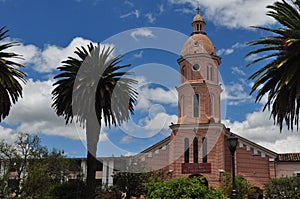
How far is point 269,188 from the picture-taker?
44062mm

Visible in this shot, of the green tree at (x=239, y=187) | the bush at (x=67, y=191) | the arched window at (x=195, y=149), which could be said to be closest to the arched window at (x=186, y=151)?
the arched window at (x=195, y=149)

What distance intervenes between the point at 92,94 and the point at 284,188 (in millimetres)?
25377

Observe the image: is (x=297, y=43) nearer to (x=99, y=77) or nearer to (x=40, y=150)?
(x=99, y=77)

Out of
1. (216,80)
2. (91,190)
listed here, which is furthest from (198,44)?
(91,190)

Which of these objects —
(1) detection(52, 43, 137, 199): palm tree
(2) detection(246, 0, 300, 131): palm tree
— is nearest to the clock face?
(1) detection(52, 43, 137, 199): palm tree

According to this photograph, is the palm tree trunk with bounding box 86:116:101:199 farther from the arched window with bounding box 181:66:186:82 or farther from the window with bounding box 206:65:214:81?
the arched window with bounding box 181:66:186:82

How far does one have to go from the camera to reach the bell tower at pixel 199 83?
168ft

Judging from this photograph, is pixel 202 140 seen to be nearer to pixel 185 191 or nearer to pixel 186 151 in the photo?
pixel 186 151

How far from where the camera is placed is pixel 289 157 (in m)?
50.8

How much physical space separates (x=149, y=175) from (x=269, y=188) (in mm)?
12933

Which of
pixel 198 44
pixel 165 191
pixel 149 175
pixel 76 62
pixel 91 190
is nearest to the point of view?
pixel 165 191

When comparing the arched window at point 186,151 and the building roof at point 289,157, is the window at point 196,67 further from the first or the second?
the building roof at point 289,157

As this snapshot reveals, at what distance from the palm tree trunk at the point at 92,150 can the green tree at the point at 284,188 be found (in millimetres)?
23403

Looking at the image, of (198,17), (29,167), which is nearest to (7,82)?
(29,167)
